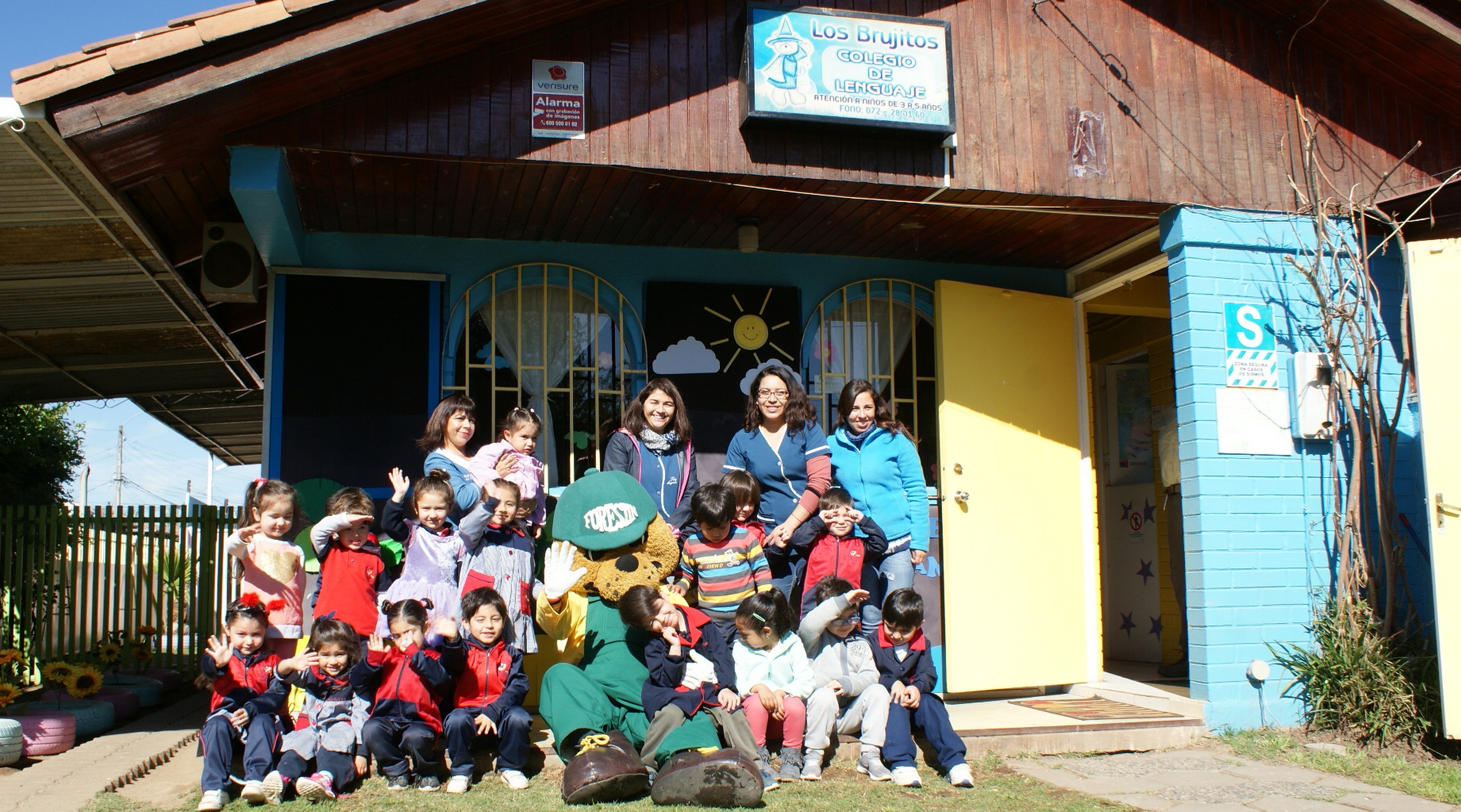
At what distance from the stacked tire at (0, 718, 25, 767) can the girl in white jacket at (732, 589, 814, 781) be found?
10.7 feet

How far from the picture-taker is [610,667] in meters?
4.48

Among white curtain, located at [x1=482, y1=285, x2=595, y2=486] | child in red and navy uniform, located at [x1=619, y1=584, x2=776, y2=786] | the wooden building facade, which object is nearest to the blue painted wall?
the wooden building facade

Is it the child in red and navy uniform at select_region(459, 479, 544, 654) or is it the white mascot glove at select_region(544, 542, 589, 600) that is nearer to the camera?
the white mascot glove at select_region(544, 542, 589, 600)

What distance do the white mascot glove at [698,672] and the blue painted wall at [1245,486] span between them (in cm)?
262

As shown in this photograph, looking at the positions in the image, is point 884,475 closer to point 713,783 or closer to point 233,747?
point 713,783

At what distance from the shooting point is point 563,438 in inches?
238

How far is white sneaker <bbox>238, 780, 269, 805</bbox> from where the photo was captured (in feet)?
12.9

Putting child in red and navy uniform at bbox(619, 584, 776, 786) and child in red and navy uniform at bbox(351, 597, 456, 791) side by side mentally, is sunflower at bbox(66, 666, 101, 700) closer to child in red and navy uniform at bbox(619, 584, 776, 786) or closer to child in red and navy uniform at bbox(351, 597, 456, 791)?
child in red and navy uniform at bbox(351, 597, 456, 791)

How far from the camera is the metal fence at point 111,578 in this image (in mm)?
7910

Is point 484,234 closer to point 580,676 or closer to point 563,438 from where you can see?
point 563,438

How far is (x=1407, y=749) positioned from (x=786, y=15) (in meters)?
4.47

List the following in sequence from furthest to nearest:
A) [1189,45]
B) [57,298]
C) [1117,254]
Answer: [57,298] → [1117,254] → [1189,45]

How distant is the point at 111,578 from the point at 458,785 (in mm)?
5703

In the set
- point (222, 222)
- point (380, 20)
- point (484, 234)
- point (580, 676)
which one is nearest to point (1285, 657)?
point (580, 676)
